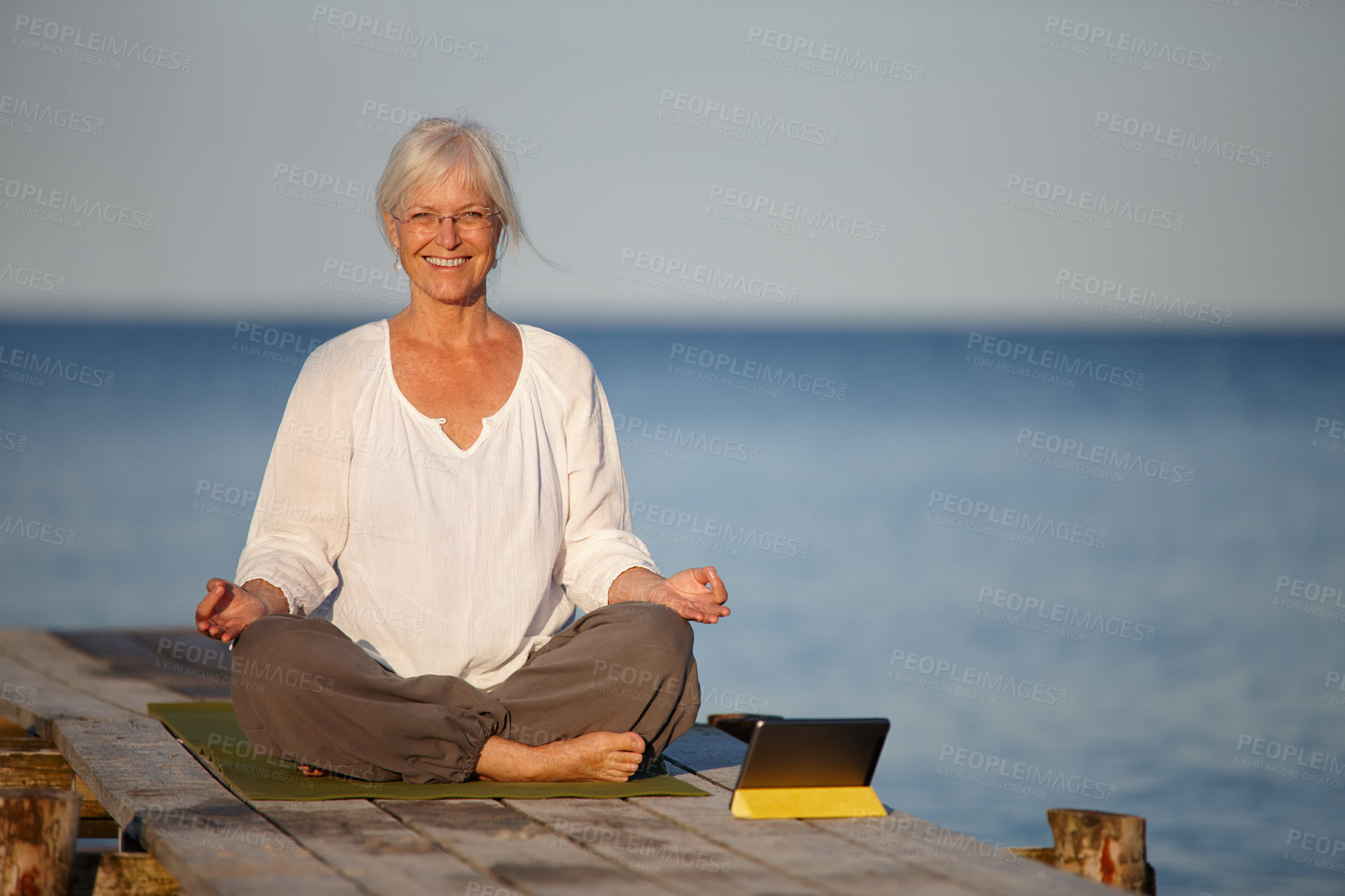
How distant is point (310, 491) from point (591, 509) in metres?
0.75

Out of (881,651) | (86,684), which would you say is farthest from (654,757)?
(881,651)

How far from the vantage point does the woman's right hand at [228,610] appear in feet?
10.1

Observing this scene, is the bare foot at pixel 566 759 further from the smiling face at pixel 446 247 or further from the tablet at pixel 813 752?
the smiling face at pixel 446 247

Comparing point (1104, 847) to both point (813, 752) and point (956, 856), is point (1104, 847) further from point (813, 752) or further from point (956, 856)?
point (813, 752)

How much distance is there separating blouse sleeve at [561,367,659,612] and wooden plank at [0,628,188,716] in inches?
66.0

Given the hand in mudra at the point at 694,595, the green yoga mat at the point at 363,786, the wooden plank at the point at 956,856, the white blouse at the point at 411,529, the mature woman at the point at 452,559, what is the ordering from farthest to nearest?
the white blouse at the point at 411,529 → the hand in mudra at the point at 694,595 → the mature woman at the point at 452,559 → the green yoga mat at the point at 363,786 → the wooden plank at the point at 956,856

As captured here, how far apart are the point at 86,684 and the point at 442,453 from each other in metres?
2.19

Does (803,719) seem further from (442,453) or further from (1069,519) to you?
(1069,519)

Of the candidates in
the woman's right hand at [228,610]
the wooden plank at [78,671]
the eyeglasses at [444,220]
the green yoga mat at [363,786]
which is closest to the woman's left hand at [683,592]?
the green yoga mat at [363,786]

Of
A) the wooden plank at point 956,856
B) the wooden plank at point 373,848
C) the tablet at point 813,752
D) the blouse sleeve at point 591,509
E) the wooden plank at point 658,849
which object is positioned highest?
the blouse sleeve at point 591,509

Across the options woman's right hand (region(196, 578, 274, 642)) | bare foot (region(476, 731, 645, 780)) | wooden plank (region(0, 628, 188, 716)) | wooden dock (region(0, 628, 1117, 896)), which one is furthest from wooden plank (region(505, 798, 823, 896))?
wooden plank (region(0, 628, 188, 716))

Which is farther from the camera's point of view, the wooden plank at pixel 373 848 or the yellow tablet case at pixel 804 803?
the yellow tablet case at pixel 804 803

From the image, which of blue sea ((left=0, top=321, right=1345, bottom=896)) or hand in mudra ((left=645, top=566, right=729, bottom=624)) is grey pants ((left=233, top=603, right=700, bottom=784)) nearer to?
hand in mudra ((left=645, top=566, right=729, bottom=624))

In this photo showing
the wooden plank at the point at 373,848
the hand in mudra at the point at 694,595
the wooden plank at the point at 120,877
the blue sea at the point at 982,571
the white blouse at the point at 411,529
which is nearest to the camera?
the wooden plank at the point at 373,848
